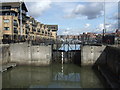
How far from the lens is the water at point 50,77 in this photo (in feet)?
54.3

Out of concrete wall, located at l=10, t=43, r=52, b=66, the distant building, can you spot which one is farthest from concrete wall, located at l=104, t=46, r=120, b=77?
the distant building

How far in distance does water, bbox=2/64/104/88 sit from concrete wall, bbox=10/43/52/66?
0.95 metres

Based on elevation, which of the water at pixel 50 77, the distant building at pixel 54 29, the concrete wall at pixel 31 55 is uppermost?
the distant building at pixel 54 29

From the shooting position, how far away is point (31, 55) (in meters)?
24.5

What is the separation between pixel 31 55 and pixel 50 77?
6022 millimetres

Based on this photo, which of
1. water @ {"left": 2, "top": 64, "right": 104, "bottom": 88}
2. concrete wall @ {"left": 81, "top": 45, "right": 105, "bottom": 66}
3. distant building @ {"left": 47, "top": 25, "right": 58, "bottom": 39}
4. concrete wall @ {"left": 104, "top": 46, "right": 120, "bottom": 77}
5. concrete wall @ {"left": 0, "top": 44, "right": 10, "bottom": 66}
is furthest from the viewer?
distant building @ {"left": 47, "top": 25, "right": 58, "bottom": 39}

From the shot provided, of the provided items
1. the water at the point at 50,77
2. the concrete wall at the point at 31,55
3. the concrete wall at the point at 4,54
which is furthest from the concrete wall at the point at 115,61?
the concrete wall at the point at 4,54

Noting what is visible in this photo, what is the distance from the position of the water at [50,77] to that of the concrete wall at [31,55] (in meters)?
0.95

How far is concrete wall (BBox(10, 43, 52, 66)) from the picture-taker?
2444 centimetres

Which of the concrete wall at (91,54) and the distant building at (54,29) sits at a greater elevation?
the distant building at (54,29)

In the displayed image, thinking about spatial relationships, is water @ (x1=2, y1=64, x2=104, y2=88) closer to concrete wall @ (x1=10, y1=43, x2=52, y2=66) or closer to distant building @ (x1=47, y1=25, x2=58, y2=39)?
concrete wall @ (x1=10, y1=43, x2=52, y2=66)

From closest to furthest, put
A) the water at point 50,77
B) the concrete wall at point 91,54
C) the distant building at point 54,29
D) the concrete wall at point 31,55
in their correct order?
the water at point 50,77, the concrete wall at point 91,54, the concrete wall at point 31,55, the distant building at point 54,29

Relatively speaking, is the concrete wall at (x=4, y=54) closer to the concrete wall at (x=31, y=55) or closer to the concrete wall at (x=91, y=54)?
the concrete wall at (x=31, y=55)

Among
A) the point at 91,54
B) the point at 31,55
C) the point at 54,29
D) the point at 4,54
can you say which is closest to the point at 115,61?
the point at 91,54
